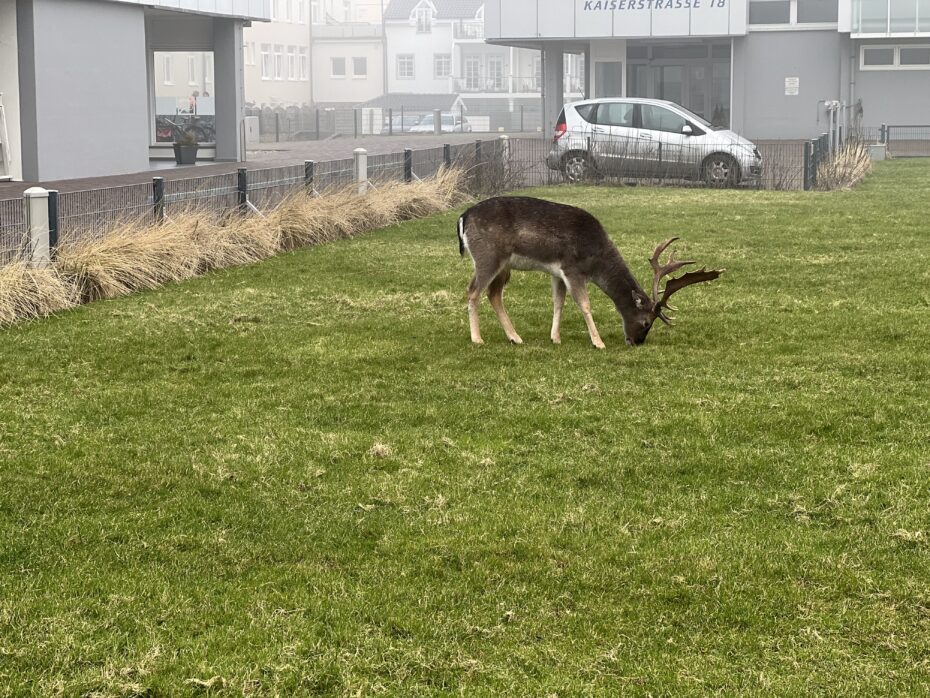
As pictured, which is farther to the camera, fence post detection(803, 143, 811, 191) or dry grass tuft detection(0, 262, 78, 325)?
fence post detection(803, 143, 811, 191)

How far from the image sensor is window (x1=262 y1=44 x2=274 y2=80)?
87188mm

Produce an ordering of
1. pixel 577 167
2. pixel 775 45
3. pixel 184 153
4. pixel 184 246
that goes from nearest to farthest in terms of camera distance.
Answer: pixel 184 246
pixel 577 167
pixel 184 153
pixel 775 45

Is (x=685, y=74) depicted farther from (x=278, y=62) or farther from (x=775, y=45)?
(x=278, y=62)

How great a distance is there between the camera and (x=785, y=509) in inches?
261

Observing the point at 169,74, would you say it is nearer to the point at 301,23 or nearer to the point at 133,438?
the point at 301,23

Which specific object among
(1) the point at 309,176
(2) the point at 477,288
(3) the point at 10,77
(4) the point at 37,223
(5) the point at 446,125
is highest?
(5) the point at 446,125

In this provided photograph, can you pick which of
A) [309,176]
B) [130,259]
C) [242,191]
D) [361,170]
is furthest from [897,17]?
[130,259]

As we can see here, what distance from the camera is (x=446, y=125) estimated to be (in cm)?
7519

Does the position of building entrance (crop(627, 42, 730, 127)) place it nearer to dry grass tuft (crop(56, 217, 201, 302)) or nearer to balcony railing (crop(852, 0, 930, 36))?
balcony railing (crop(852, 0, 930, 36))

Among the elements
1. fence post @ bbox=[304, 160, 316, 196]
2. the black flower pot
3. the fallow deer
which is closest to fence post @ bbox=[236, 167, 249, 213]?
fence post @ bbox=[304, 160, 316, 196]

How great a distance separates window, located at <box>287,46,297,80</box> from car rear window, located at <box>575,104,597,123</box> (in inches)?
2550

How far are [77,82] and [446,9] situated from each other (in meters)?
72.0

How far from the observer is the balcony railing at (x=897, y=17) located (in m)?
43.8

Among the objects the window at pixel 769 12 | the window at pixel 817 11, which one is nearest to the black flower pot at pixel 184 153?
the window at pixel 769 12
